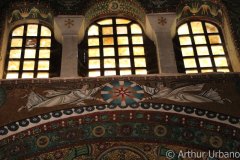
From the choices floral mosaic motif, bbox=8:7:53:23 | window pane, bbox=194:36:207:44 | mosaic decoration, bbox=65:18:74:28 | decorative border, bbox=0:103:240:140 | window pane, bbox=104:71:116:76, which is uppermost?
floral mosaic motif, bbox=8:7:53:23

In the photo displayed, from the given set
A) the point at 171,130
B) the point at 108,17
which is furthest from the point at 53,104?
the point at 108,17

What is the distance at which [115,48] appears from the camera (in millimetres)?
12000

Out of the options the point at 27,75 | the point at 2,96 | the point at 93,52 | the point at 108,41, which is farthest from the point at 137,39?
the point at 2,96

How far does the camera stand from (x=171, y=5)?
12.5 m

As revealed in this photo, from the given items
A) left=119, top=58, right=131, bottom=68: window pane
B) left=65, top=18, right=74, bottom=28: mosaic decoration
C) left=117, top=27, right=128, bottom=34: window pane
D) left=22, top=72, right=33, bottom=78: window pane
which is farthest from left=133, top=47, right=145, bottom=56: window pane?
left=22, top=72, right=33, bottom=78: window pane

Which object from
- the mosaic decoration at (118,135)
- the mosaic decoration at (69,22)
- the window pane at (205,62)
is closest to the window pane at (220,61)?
the window pane at (205,62)

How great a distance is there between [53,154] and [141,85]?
2132mm

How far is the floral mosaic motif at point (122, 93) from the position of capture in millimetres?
10516

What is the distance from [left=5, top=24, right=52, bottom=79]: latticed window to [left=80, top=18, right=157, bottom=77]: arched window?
0.85 metres

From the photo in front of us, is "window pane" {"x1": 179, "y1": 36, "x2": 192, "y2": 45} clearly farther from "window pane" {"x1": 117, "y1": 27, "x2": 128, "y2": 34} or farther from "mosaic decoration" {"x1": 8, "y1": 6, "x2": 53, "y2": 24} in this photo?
"mosaic decoration" {"x1": 8, "y1": 6, "x2": 53, "y2": 24}

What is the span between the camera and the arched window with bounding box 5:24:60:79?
11508 millimetres

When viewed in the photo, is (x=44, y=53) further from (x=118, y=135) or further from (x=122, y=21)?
(x=118, y=135)

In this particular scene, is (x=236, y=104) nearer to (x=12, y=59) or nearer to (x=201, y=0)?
(x=201, y=0)

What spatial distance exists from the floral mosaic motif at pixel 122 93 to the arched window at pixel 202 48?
53.3 inches
